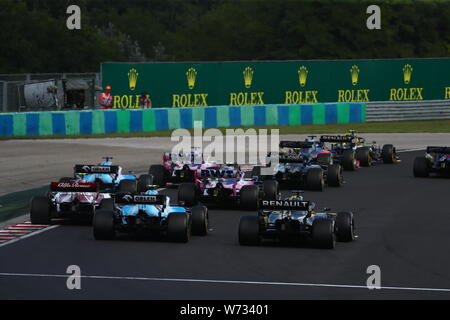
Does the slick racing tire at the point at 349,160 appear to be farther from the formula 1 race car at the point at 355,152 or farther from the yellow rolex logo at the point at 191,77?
the yellow rolex logo at the point at 191,77

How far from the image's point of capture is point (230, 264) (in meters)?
16.5

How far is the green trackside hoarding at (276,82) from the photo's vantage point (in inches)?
1923

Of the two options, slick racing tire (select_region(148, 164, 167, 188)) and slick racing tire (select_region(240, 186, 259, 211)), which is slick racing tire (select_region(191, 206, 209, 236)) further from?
slick racing tire (select_region(148, 164, 167, 188))

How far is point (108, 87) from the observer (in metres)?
47.2

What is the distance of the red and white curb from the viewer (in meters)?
19.1

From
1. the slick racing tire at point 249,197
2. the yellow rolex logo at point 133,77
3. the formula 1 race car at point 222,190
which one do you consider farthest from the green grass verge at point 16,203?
the yellow rolex logo at point 133,77

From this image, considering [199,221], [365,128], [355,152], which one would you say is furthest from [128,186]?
[365,128]

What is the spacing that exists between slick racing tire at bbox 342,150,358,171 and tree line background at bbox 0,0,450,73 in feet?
127

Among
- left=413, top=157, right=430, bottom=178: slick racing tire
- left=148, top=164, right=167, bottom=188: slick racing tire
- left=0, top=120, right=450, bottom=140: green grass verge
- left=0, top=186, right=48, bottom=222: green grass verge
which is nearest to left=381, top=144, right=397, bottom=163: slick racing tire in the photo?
left=413, top=157, right=430, bottom=178: slick racing tire

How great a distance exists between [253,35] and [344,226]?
6437 cm

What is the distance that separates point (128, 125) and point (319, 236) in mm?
26237

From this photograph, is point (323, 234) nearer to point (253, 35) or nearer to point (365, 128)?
point (365, 128)

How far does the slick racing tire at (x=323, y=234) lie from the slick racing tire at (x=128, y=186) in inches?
244
